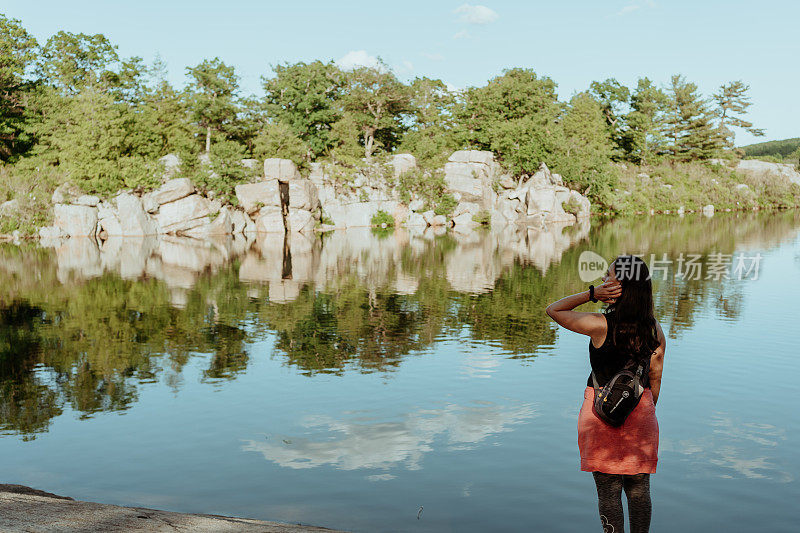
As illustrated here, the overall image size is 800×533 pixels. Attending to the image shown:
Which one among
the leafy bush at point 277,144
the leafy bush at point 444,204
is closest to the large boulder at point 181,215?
the leafy bush at point 277,144

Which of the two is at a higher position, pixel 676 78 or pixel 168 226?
pixel 676 78

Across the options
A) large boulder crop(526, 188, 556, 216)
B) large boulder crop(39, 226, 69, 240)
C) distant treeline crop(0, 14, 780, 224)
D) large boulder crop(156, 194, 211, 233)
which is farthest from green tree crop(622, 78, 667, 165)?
large boulder crop(39, 226, 69, 240)

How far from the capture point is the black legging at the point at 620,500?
4020mm

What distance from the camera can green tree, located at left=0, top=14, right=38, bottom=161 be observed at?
1937 inches

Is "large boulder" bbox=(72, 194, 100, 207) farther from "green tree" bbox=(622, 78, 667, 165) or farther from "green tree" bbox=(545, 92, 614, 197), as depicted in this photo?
"green tree" bbox=(622, 78, 667, 165)

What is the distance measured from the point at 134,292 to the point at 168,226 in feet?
90.7

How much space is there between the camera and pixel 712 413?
9.05 metres

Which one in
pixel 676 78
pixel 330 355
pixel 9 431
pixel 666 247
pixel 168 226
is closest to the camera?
pixel 9 431

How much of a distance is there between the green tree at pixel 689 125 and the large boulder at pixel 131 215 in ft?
190

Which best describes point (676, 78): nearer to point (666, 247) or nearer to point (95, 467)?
point (666, 247)

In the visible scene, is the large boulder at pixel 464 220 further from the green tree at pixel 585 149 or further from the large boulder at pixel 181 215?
the large boulder at pixel 181 215

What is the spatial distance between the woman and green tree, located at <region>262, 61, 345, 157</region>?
52770 millimetres

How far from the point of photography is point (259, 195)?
47844 mm

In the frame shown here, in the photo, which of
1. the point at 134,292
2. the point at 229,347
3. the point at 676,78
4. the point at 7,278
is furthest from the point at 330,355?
the point at 676,78
